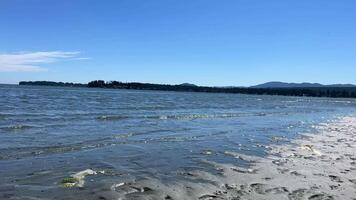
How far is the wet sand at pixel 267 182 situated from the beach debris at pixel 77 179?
850 mm

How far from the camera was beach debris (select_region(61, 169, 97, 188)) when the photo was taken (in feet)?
34.1

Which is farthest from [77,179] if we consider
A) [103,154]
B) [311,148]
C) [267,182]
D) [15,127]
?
[15,127]

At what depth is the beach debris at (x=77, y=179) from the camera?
1041 centimetres

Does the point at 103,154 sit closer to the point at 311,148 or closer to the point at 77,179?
the point at 77,179

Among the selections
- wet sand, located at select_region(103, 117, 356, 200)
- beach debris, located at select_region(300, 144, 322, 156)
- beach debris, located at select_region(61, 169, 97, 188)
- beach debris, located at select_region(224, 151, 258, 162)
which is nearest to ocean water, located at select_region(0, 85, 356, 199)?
beach debris, located at select_region(61, 169, 97, 188)

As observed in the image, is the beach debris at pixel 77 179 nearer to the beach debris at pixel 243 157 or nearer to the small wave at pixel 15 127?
the beach debris at pixel 243 157

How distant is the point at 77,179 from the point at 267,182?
4773 mm

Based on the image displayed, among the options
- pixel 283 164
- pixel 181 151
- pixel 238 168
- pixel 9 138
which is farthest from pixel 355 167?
pixel 9 138

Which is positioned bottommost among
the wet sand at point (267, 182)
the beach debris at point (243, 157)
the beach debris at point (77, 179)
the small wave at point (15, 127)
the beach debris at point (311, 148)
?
the beach debris at point (311, 148)

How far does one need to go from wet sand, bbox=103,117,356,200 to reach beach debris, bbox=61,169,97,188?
85cm

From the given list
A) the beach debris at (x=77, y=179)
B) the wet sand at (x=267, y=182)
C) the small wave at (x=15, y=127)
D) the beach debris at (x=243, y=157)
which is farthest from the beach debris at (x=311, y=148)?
the small wave at (x=15, y=127)

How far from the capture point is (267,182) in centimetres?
1148

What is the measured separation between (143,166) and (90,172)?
Result: 1.88 metres

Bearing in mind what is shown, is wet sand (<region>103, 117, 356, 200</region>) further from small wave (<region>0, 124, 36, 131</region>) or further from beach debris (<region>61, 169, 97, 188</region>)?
small wave (<region>0, 124, 36, 131</region>)
